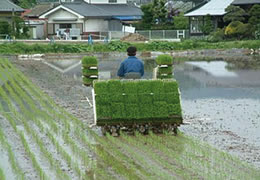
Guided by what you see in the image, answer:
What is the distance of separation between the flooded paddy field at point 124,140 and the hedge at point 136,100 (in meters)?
0.37

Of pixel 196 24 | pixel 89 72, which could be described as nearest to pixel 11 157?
pixel 89 72

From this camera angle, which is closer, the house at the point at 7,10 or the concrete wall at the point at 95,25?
the house at the point at 7,10

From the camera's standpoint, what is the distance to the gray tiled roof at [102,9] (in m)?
43.8

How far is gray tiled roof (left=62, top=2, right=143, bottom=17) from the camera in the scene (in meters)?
43.8

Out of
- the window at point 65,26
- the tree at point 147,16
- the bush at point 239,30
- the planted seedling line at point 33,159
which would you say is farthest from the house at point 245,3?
the planted seedling line at point 33,159

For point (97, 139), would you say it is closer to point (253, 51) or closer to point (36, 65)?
point (36, 65)

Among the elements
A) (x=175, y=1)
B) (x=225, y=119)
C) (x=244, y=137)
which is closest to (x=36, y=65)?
(x=225, y=119)

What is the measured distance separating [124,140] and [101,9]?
1434 inches

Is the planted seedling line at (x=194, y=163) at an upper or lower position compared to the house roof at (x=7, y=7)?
lower

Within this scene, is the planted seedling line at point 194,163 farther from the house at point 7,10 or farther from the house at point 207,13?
the house at point 7,10

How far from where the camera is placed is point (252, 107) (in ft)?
44.4

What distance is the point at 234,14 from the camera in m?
36.3

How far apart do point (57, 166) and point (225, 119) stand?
482cm

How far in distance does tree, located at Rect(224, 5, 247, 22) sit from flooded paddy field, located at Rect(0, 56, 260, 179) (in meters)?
18.5
